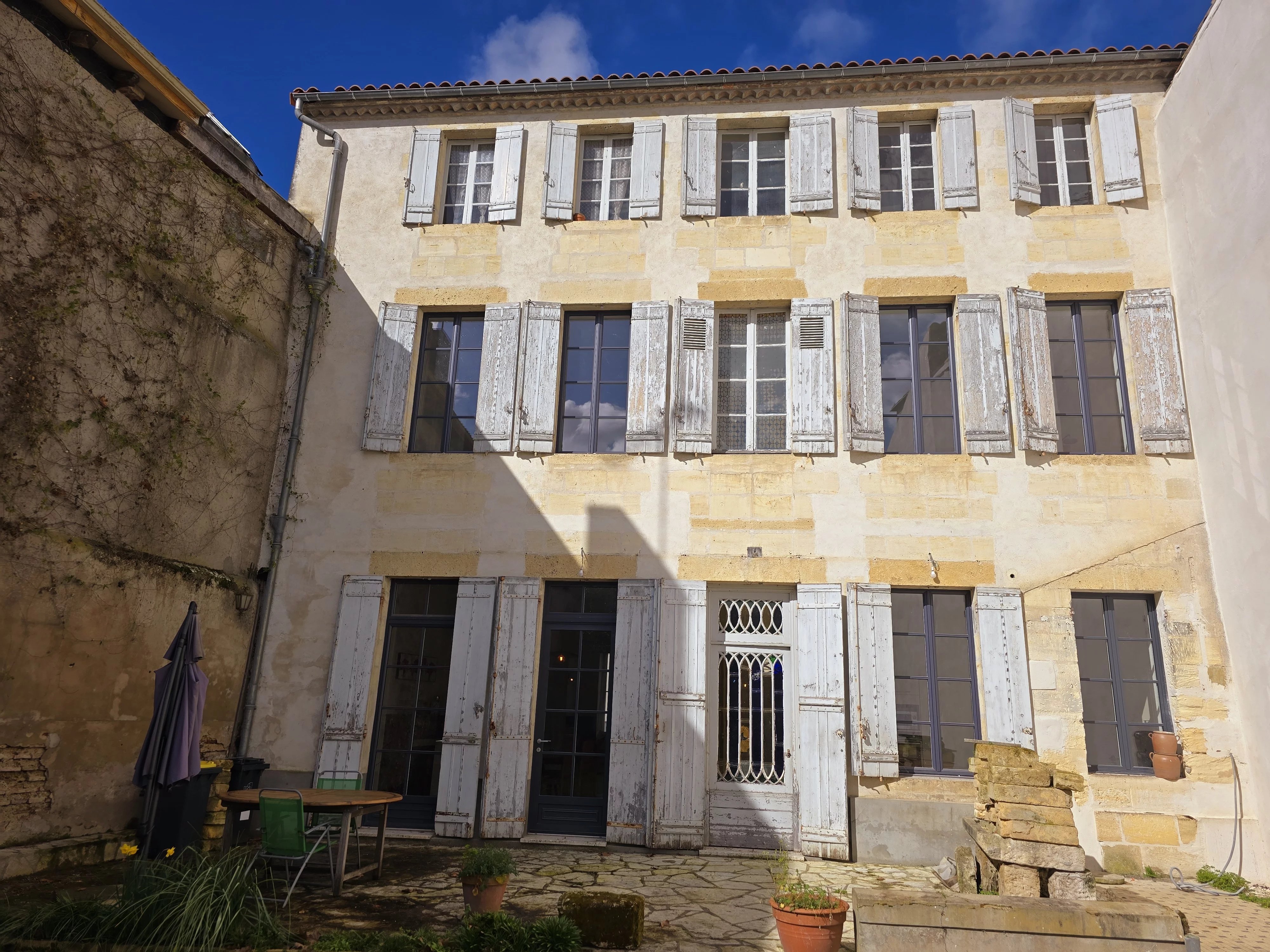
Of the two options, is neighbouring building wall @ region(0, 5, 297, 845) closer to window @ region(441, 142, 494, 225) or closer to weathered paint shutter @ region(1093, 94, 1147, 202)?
window @ region(441, 142, 494, 225)

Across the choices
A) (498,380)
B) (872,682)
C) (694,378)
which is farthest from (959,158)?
(872,682)

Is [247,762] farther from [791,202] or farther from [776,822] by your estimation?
[791,202]

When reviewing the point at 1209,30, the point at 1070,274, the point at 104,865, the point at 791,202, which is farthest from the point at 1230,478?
the point at 104,865

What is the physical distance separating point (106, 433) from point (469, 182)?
4263 mm

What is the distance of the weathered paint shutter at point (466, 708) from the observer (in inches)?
283

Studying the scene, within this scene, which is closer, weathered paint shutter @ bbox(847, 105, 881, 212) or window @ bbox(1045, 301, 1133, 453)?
window @ bbox(1045, 301, 1133, 453)

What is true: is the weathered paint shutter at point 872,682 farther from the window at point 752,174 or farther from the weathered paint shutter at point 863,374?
the window at point 752,174

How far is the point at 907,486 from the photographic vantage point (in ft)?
24.6

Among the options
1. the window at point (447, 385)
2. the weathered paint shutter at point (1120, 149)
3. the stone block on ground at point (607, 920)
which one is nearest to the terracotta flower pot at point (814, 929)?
the stone block on ground at point (607, 920)

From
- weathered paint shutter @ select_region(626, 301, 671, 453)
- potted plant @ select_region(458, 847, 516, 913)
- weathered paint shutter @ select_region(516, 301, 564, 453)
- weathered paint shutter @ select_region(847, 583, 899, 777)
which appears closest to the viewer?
potted plant @ select_region(458, 847, 516, 913)

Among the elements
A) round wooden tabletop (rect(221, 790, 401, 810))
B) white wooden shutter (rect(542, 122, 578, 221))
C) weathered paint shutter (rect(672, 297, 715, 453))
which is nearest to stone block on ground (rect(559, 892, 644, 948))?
round wooden tabletop (rect(221, 790, 401, 810))

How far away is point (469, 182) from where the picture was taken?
8969mm

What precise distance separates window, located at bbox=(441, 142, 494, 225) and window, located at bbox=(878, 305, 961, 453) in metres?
4.06

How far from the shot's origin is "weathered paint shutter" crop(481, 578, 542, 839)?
714cm
